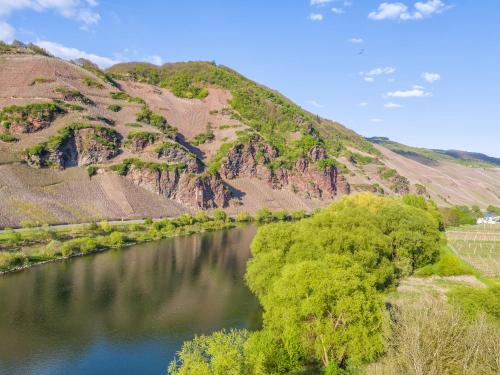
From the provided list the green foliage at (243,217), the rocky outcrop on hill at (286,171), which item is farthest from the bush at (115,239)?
the rocky outcrop on hill at (286,171)

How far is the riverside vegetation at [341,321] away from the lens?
20391mm

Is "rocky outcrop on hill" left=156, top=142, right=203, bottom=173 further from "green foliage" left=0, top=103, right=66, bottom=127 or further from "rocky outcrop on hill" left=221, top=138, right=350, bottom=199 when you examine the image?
"green foliage" left=0, top=103, right=66, bottom=127

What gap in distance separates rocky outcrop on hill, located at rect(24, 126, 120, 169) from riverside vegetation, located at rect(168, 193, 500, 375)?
9045cm

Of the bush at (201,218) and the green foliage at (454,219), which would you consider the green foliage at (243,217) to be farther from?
the green foliage at (454,219)

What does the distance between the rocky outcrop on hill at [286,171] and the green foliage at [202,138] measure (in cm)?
1844

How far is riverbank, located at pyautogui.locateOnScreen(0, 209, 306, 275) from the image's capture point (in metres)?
69.2

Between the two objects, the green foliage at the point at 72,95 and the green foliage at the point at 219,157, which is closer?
the green foliage at the point at 72,95

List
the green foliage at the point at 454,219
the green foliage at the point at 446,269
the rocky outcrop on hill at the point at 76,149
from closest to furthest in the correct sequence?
the green foliage at the point at 446,269 → the rocky outcrop on hill at the point at 76,149 → the green foliage at the point at 454,219

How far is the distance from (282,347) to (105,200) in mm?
96696

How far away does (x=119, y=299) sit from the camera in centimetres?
5288

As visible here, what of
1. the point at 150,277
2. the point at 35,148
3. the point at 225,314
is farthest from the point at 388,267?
the point at 35,148

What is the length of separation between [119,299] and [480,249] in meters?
71.3

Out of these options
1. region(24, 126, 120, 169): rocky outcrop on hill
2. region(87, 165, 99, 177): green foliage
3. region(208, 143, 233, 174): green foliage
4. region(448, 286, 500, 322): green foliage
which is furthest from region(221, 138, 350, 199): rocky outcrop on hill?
region(448, 286, 500, 322): green foliage

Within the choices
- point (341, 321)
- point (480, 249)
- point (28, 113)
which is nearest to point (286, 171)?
point (28, 113)
